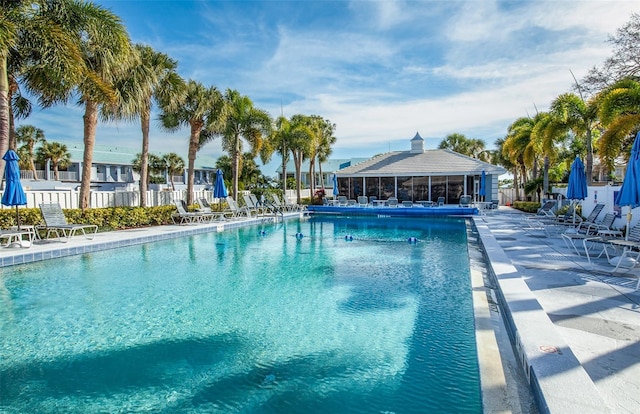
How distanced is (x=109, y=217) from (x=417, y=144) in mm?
24158

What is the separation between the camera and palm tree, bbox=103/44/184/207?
14.1 meters

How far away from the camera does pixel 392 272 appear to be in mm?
8344

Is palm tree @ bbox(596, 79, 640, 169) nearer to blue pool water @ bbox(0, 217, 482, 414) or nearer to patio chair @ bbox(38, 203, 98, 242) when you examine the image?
blue pool water @ bbox(0, 217, 482, 414)

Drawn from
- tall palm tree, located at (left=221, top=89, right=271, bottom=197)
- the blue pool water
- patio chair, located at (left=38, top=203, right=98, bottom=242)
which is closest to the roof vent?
tall palm tree, located at (left=221, top=89, right=271, bottom=197)

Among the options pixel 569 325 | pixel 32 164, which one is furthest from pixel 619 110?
pixel 32 164

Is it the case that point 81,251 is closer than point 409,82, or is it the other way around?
point 81,251

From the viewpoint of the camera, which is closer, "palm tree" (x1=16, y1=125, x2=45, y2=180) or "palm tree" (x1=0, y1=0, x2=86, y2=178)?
"palm tree" (x1=0, y1=0, x2=86, y2=178)

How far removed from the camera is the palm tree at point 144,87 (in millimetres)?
14133

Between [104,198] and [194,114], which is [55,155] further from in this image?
[104,198]

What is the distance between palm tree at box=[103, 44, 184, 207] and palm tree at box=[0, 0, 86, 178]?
2.38 metres

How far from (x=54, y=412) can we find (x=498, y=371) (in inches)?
155

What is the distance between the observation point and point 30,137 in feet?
111

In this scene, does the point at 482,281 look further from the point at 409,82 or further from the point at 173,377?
the point at 409,82

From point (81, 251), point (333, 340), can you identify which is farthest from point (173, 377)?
point (81, 251)
